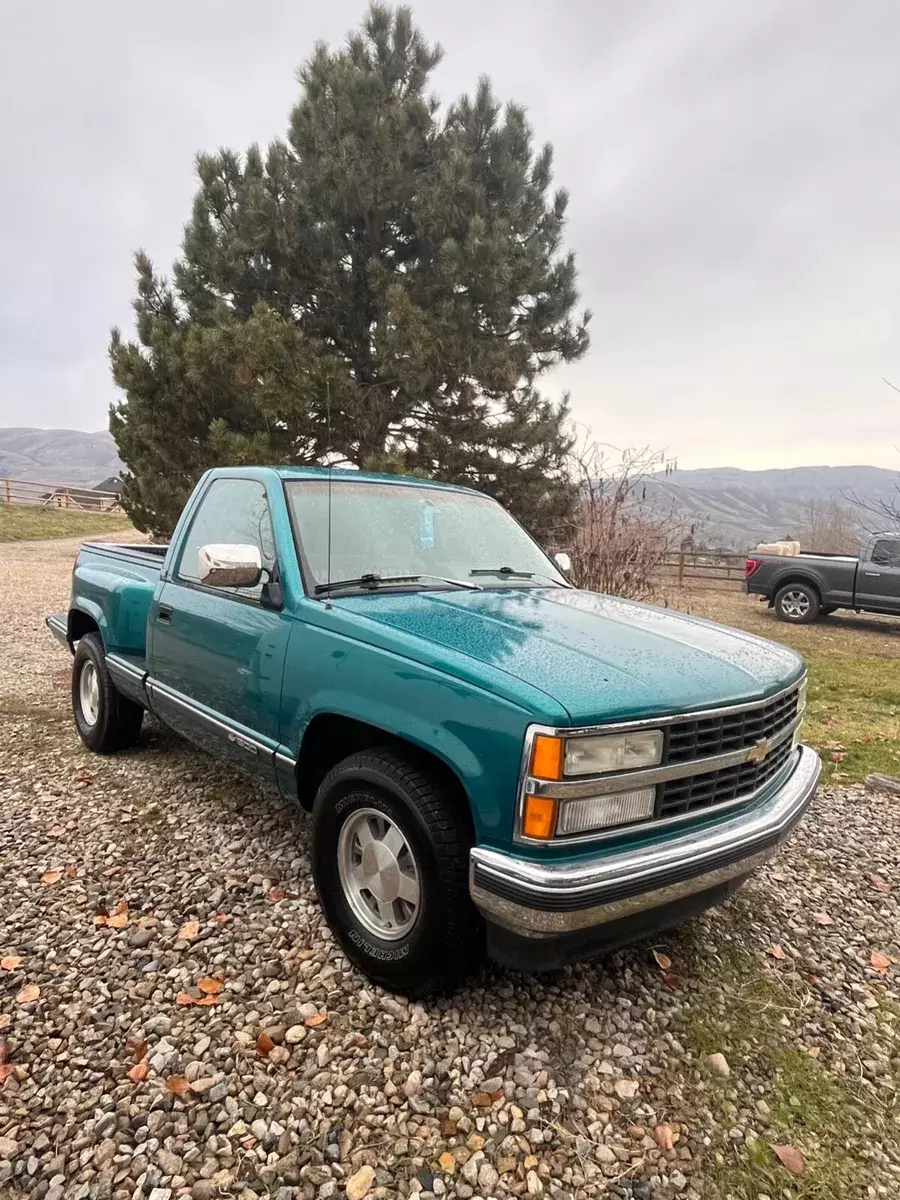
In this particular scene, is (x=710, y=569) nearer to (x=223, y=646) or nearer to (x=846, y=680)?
(x=846, y=680)

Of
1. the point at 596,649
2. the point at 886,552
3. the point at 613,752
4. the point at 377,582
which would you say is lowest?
the point at 613,752

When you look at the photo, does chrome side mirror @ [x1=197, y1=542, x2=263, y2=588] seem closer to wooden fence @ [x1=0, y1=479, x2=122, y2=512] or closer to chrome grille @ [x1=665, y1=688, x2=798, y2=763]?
chrome grille @ [x1=665, y1=688, x2=798, y2=763]

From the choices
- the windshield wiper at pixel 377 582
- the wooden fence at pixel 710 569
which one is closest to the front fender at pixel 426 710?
the windshield wiper at pixel 377 582

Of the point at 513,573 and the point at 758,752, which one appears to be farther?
the point at 513,573

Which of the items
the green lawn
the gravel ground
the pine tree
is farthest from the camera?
the pine tree

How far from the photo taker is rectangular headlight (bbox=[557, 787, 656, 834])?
1.90m

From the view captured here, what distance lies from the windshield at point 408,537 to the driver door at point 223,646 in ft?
0.71

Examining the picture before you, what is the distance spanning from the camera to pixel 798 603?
42.7 ft

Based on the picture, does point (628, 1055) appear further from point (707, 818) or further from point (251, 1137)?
point (251, 1137)

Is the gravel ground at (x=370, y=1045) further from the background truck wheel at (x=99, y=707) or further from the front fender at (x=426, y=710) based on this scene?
the background truck wheel at (x=99, y=707)

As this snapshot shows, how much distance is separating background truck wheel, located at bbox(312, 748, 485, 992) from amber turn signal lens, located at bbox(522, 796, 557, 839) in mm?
279

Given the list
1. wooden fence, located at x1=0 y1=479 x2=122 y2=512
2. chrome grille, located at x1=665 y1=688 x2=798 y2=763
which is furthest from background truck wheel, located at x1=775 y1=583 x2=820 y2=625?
wooden fence, located at x1=0 y1=479 x2=122 y2=512

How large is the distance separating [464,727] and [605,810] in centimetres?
47

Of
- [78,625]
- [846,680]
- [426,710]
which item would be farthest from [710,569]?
[426,710]
